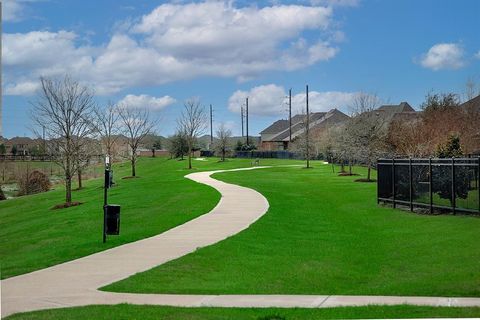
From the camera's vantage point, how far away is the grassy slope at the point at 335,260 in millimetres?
9391

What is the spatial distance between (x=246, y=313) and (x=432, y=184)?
1301 centimetres

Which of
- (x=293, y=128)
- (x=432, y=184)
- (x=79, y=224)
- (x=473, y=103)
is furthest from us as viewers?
(x=293, y=128)

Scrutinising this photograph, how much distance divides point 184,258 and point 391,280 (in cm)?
416

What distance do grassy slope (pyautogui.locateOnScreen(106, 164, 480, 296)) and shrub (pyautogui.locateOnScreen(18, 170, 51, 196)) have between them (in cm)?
3940

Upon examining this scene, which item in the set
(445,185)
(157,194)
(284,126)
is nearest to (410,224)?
(445,185)

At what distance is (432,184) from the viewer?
62.6 feet

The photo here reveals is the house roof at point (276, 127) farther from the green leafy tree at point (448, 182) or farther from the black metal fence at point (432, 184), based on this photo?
the green leafy tree at point (448, 182)

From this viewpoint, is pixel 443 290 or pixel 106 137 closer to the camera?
pixel 443 290

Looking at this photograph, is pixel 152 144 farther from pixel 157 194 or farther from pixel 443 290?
pixel 443 290

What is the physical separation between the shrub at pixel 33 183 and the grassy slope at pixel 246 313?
4837cm

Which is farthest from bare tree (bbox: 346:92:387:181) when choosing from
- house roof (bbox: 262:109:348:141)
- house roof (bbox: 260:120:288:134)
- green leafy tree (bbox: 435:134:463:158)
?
house roof (bbox: 260:120:288:134)

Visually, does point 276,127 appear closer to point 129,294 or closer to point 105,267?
point 105,267

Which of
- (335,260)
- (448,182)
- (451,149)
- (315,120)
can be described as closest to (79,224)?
(335,260)

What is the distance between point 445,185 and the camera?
60.8 feet
